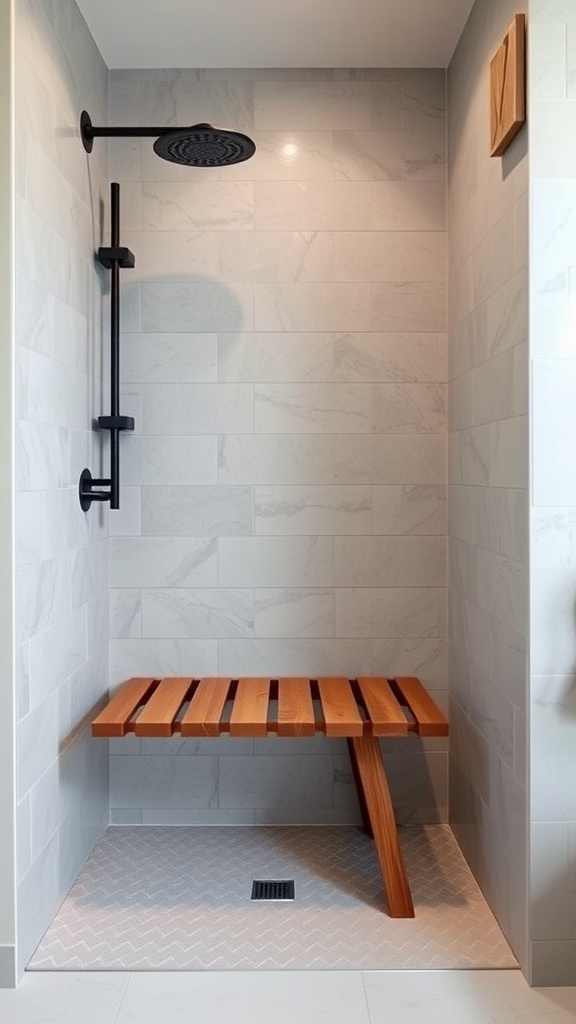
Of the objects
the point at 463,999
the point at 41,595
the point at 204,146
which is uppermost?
the point at 204,146

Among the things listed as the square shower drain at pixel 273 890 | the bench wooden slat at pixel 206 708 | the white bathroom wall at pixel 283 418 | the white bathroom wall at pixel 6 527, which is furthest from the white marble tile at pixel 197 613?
the white bathroom wall at pixel 6 527

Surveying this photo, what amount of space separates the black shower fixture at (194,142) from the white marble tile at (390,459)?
929 mm

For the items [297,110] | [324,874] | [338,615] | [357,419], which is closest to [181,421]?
[357,419]

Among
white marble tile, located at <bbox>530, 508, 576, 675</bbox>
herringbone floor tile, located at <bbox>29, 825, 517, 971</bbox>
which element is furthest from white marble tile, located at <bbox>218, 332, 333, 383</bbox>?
herringbone floor tile, located at <bbox>29, 825, 517, 971</bbox>

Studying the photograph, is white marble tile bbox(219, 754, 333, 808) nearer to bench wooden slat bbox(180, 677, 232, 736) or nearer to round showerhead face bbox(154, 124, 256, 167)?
bench wooden slat bbox(180, 677, 232, 736)

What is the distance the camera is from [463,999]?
1.95 metres

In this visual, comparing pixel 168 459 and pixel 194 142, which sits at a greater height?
pixel 194 142

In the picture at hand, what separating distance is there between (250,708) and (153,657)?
0.54 meters

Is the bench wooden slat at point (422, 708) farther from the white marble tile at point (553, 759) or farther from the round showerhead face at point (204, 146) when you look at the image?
the round showerhead face at point (204, 146)

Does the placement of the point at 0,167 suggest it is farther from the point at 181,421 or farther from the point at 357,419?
the point at 357,419

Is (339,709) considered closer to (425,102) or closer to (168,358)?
(168,358)

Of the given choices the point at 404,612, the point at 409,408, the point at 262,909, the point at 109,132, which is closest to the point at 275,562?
the point at 404,612

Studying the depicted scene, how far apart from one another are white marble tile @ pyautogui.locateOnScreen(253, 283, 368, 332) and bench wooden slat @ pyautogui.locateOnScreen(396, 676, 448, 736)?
1.15 metres

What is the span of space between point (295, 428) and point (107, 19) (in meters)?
1.32
